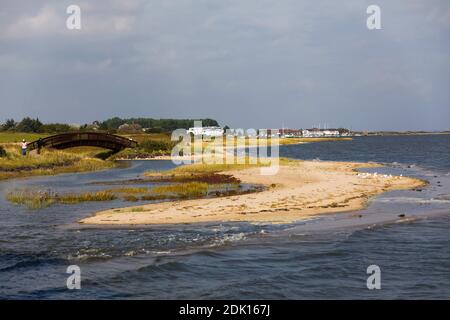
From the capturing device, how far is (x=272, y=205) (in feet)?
105

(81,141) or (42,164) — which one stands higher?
(81,141)

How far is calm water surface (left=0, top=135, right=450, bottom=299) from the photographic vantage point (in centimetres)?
1602

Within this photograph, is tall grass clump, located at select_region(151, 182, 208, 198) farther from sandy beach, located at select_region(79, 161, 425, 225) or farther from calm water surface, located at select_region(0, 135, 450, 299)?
calm water surface, located at select_region(0, 135, 450, 299)

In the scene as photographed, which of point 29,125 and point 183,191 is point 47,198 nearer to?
point 183,191

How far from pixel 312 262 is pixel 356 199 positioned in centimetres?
1686

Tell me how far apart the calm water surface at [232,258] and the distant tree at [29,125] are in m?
118

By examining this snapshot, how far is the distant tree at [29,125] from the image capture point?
13938 centimetres

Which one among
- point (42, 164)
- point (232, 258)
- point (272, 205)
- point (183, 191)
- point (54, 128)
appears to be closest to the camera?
point (232, 258)

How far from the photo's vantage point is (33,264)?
19.1 m

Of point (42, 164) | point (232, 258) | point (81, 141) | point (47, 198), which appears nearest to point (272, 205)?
point (232, 258)

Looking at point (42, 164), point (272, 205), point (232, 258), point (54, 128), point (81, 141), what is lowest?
point (232, 258)

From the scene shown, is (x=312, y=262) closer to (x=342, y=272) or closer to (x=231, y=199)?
(x=342, y=272)

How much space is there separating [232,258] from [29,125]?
134269mm

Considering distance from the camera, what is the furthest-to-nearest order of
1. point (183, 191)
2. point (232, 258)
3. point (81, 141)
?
1. point (81, 141)
2. point (183, 191)
3. point (232, 258)
